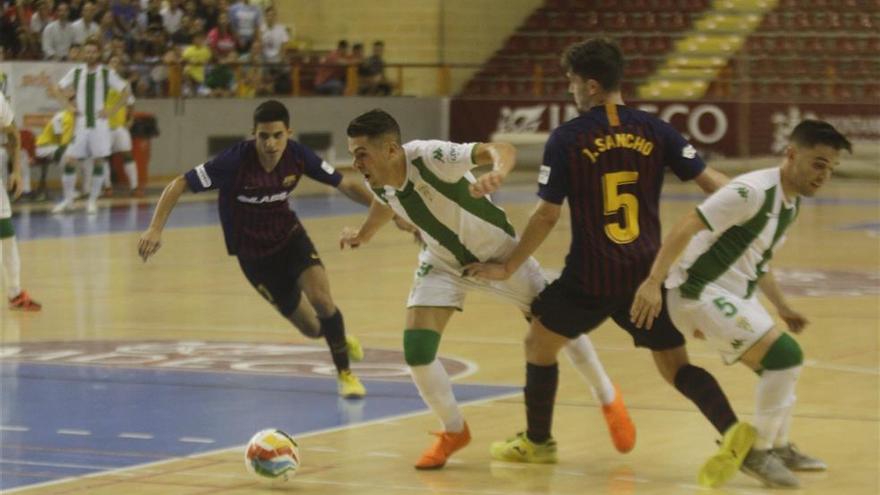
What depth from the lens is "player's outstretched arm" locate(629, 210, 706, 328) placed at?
7.27m

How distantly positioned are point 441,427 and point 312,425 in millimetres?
705

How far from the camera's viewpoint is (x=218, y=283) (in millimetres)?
16172

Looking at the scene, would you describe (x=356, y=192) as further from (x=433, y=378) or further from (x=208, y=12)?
(x=208, y=12)

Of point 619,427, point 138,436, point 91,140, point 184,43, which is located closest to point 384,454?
point 619,427

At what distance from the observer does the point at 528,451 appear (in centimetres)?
821

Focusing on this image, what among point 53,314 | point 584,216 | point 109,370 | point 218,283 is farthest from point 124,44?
point 584,216

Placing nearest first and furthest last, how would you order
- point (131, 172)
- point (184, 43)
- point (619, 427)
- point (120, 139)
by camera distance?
point (619, 427) < point (120, 139) < point (131, 172) < point (184, 43)

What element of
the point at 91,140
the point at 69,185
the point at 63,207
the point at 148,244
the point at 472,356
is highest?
the point at 148,244

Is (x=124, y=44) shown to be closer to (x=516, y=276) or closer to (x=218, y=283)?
(x=218, y=283)

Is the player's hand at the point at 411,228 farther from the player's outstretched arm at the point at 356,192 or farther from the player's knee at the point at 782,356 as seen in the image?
the player's knee at the point at 782,356

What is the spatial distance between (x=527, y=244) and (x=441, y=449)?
42.1 inches

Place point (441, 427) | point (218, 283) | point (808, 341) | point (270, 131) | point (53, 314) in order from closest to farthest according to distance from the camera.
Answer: point (441, 427), point (270, 131), point (808, 341), point (53, 314), point (218, 283)

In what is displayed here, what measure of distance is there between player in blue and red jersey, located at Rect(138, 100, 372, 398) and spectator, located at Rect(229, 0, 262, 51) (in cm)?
2262

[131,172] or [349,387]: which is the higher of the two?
[349,387]
